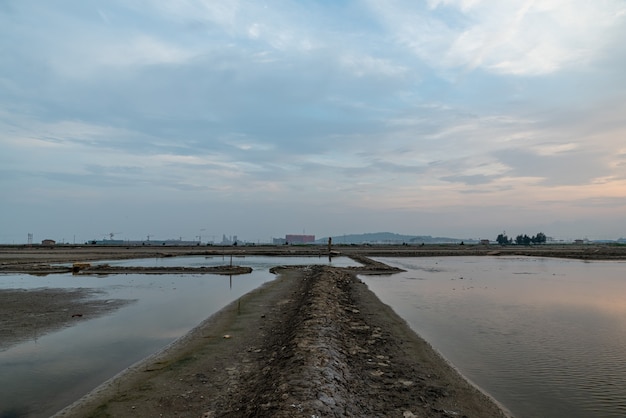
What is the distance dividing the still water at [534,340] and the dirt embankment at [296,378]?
3.35 feet

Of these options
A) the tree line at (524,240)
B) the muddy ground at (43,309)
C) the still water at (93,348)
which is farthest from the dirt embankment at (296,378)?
the tree line at (524,240)

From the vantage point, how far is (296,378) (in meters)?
7.61

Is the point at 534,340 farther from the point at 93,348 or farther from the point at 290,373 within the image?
the point at 93,348

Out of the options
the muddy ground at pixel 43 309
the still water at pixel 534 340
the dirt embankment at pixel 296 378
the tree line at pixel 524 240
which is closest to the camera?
the dirt embankment at pixel 296 378

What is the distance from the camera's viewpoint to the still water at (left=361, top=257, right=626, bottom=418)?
8219 millimetres

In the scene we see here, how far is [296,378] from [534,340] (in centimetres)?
867

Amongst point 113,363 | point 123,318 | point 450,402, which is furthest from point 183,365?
point 123,318

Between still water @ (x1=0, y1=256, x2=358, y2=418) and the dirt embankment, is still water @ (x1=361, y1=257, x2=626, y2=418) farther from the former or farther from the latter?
still water @ (x1=0, y1=256, x2=358, y2=418)

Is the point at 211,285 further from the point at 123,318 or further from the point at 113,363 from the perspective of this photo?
the point at 113,363

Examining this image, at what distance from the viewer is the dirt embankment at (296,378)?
23.0 ft

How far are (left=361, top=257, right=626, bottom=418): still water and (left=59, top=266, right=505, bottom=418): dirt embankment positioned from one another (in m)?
1.02

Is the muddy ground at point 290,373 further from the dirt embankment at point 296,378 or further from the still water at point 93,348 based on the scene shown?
the still water at point 93,348

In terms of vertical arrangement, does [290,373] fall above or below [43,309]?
above

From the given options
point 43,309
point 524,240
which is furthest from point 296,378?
point 524,240
